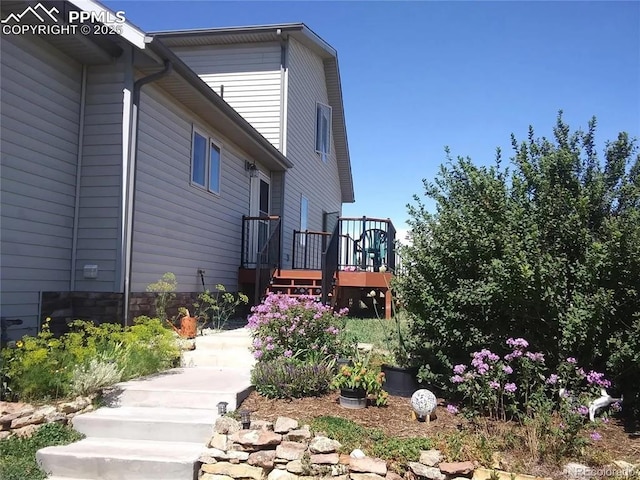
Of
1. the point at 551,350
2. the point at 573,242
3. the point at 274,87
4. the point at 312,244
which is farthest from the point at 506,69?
the point at 312,244

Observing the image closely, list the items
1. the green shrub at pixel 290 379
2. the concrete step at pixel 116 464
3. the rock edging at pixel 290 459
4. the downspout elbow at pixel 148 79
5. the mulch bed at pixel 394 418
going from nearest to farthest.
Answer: the rock edging at pixel 290 459 → the concrete step at pixel 116 464 → the mulch bed at pixel 394 418 → the green shrub at pixel 290 379 → the downspout elbow at pixel 148 79

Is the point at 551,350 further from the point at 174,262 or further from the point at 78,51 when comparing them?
the point at 78,51

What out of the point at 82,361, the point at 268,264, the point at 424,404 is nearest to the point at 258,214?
the point at 268,264

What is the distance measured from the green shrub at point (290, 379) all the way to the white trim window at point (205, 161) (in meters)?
4.48

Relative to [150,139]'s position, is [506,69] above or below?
above

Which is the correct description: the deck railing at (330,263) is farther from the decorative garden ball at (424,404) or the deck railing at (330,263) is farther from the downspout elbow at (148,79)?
the decorative garden ball at (424,404)

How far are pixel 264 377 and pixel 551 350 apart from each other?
2.63 meters

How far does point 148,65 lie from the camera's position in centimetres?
635

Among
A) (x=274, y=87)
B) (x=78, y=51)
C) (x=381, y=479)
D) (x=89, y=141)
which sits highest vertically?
(x=274, y=87)

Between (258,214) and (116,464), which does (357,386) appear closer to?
(116,464)

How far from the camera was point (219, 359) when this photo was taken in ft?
19.9

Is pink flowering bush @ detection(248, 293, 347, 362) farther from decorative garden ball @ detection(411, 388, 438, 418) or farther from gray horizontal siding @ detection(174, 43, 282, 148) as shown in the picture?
gray horizontal siding @ detection(174, 43, 282, 148)

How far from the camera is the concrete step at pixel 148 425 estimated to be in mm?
4031

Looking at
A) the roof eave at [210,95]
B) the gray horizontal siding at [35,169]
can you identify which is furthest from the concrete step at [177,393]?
the roof eave at [210,95]
